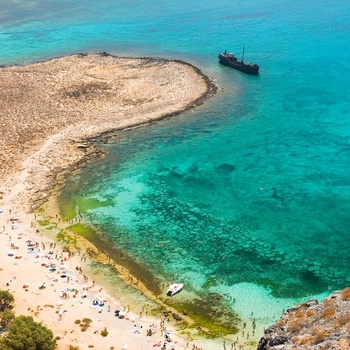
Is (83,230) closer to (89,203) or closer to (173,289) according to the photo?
(89,203)

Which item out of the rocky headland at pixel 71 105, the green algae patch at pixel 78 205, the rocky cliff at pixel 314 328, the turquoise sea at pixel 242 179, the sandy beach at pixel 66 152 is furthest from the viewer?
the rocky headland at pixel 71 105

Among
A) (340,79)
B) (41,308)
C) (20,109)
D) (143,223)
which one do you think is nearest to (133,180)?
(143,223)

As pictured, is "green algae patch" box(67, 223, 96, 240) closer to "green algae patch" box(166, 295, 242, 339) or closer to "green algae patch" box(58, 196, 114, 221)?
"green algae patch" box(58, 196, 114, 221)

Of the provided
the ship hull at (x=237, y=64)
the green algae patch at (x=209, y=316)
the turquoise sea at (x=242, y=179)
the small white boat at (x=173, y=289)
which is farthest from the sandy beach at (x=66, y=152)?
the ship hull at (x=237, y=64)

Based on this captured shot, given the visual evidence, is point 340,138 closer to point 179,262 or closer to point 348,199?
point 348,199

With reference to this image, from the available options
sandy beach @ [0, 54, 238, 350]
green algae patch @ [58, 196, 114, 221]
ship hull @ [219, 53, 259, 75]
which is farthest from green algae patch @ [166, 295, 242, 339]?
ship hull @ [219, 53, 259, 75]

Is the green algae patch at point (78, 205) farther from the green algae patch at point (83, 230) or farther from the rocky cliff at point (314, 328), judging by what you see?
the rocky cliff at point (314, 328)

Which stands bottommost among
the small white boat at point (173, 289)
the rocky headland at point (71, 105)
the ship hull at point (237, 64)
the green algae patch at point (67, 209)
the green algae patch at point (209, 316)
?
the green algae patch at point (209, 316)
